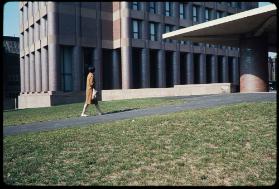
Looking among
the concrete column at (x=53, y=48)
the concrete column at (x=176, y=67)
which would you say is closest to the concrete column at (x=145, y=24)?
the concrete column at (x=176, y=67)

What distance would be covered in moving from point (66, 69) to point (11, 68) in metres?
21.5

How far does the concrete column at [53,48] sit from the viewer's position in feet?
110

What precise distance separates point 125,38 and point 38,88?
1313cm

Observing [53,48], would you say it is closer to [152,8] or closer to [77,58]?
[77,58]

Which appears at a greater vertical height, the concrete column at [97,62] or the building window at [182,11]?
the building window at [182,11]

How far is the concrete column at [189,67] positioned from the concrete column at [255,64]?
20743mm

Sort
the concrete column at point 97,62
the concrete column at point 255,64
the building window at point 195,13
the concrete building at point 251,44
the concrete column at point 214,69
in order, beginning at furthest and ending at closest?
the concrete column at point 214,69, the building window at point 195,13, the concrete column at point 97,62, the concrete column at point 255,64, the concrete building at point 251,44

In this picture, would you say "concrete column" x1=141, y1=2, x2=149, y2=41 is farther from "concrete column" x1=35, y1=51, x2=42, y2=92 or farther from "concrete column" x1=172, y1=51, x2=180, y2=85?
"concrete column" x1=35, y1=51, x2=42, y2=92

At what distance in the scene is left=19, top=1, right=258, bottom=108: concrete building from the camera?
34.6m

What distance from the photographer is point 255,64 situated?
2347cm

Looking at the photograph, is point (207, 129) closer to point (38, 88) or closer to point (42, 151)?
point (42, 151)

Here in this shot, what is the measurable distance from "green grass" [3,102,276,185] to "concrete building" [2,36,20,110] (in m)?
46.0

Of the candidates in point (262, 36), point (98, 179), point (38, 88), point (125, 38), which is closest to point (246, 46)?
point (262, 36)

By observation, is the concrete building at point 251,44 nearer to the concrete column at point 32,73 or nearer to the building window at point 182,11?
the building window at point 182,11
